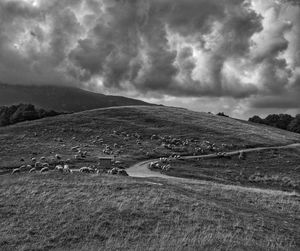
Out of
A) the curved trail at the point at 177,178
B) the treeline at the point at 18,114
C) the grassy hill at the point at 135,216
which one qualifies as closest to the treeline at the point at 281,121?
the curved trail at the point at 177,178

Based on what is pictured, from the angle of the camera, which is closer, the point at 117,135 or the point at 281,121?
the point at 117,135

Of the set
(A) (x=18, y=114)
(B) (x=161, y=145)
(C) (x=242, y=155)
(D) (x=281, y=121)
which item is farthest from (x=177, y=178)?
(D) (x=281, y=121)

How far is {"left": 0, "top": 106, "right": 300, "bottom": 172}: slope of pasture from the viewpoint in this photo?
6388 cm

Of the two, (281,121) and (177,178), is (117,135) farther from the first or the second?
(281,121)

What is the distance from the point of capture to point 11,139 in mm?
73062

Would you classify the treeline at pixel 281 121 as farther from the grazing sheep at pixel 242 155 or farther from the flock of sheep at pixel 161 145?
the grazing sheep at pixel 242 155

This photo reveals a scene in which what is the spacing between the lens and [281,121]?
177 meters

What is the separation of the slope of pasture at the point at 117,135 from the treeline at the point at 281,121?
63631mm

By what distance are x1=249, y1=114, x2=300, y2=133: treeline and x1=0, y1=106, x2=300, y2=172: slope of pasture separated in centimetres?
6363

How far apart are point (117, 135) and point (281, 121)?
118 metres

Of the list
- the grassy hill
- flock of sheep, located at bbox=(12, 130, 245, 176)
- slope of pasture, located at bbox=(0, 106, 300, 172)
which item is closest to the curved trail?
flock of sheep, located at bbox=(12, 130, 245, 176)

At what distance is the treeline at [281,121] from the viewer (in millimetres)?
162488

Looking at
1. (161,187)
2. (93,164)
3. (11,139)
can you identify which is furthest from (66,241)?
(11,139)

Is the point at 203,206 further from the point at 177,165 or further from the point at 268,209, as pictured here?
the point at 177,165
